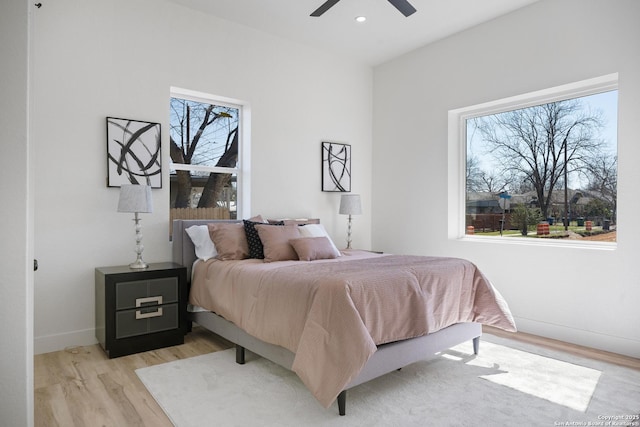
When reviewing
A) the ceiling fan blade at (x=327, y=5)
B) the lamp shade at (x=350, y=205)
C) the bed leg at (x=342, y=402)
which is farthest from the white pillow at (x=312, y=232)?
the ceiling fan blade at (x=327, y=5)

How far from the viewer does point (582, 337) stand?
11.2 feet

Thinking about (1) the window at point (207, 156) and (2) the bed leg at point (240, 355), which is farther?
(1) the window at point (207, 156)

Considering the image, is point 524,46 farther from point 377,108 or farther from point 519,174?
point 377,108

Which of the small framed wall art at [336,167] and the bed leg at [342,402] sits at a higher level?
the small framed wall art at [336,167]

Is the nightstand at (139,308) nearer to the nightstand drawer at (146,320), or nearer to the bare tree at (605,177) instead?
the nightstand drawer at (146,320)

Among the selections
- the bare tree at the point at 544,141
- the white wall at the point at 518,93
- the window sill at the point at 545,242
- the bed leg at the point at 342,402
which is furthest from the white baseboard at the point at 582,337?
the bed leg at the point at 342,402

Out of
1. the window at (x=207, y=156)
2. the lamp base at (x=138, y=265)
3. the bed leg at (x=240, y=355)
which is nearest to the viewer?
the bed leg at (x=240, y=355)

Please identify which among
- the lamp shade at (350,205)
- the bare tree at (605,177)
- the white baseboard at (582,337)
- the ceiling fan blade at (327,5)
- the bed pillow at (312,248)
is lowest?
the white baseboard at (582,337)

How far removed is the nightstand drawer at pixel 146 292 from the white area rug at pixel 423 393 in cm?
54

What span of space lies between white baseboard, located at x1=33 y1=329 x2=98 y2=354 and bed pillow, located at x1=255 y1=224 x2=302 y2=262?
1589mm

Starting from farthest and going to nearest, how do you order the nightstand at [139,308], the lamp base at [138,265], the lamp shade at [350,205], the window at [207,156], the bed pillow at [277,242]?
the lamp shade at [350,205], the window at [207,156], the bed pillow at [277,242], the lamp base at [138,265], the nightstand at [139,308]

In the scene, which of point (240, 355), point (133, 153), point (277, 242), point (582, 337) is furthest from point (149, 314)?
point (582, 337)

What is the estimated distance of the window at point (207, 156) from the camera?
3.99 m

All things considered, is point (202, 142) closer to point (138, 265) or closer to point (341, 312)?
point (138, 265)
